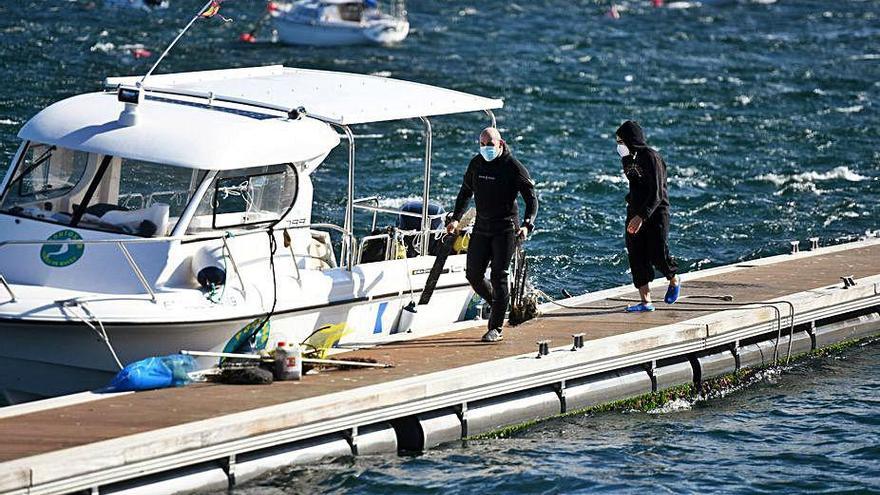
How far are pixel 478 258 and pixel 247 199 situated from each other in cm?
211

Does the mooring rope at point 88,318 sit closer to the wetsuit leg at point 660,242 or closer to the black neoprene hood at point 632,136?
the black neoprene hood at point 632,136

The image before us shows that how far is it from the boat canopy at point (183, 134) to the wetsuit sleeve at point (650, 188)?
114 inches

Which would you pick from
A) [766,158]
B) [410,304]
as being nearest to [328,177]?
[766,158]

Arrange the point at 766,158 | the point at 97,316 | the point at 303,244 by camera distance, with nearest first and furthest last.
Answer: the point at 97,316, the point at 303,244, the point at 766,158

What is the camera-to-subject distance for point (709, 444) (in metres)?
13.7

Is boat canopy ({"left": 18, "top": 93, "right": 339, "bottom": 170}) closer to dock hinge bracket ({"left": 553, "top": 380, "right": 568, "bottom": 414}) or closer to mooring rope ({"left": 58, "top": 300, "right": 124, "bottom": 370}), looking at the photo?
mooring rope ({"left": 58, "top": 300, "right": 124, "bottom": 370})

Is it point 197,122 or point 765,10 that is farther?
point 765,10

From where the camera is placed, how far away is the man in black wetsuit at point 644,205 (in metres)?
14.7

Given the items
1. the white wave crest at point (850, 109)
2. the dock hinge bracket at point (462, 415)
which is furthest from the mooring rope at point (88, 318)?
the white wave crest at point (850, 109)

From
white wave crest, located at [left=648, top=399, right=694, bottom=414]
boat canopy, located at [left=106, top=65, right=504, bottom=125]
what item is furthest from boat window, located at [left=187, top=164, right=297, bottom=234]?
white wave crest, located at [left=648, top=399, right=694, bottom=414]

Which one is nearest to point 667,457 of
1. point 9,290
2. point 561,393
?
→ point 561,393

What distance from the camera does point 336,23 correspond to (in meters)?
50.4

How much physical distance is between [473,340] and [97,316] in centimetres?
356

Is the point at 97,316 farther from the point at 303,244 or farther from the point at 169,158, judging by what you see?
the point at 303,244
